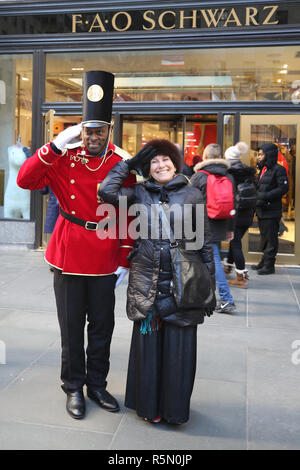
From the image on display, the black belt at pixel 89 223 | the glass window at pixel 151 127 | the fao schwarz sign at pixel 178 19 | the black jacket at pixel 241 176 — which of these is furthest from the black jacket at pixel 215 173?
the fao schwarz sign at pixel 178 19

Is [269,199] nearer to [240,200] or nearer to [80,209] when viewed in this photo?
[240,200]

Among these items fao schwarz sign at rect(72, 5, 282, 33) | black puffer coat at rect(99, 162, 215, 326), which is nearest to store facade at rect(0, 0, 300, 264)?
fao schwarz sign at rect(72, 5, 282, 33)

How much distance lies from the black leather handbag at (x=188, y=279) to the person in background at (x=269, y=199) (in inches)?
202

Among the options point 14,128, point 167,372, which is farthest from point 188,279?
point 14,128

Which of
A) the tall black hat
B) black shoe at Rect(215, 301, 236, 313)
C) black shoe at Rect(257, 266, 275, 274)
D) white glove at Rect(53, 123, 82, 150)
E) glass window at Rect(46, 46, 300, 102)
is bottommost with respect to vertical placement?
black shoe at Rect(215, 301, 236, 313)

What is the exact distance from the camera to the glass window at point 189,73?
8922mm

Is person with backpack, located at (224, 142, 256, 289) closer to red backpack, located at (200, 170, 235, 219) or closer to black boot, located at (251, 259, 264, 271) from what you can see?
red backpack, located at (200, 170, 235, 219)

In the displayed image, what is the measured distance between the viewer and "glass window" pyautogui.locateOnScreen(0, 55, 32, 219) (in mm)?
9906

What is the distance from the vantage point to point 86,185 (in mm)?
3572

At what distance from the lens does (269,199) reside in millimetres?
8344

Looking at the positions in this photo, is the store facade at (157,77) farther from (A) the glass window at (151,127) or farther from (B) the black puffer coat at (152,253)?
(B) the black puffer coat at (152,253)

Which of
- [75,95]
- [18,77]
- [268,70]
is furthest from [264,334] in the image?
[18,77]

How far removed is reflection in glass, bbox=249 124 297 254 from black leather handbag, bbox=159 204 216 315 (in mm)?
5869
